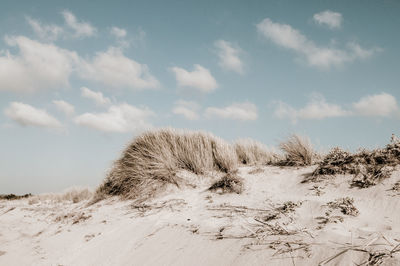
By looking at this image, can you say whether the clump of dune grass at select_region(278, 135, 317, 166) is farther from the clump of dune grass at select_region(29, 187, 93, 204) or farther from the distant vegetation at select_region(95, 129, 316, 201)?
the clump of dune grass at select_region(29, 187, 93, 204)

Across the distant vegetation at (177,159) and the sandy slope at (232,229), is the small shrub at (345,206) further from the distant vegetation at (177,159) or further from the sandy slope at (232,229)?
the distant vegetation at (177,159)

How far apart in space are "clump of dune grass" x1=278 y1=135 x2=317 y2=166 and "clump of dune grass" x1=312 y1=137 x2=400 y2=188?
63 cm

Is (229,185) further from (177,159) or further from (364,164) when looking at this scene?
(364,164)

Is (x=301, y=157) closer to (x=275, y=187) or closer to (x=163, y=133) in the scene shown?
(x=275, y=187)

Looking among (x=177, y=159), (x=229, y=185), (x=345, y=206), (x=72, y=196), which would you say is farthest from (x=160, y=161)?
(x=72, y=196)

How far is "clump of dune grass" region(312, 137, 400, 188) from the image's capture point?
3699mm

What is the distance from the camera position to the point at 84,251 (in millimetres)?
3611

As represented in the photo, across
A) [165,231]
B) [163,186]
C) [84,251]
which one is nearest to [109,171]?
[163,186]

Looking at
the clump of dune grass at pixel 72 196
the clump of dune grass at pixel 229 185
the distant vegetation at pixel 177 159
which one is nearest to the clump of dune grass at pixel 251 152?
the distant vegetation at pixel 177 159

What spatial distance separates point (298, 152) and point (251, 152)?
71.3 inches

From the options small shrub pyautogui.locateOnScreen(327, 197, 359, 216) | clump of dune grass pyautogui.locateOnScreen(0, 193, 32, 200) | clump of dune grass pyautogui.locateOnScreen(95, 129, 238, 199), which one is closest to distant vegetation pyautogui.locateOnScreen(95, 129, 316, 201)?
clump of dune grass pyautogui.locateOnScreen(95, 129, 238, 199)

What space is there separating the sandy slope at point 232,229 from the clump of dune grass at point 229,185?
0.15 m

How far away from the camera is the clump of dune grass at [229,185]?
4.65m

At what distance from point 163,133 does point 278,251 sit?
16.5 feet
